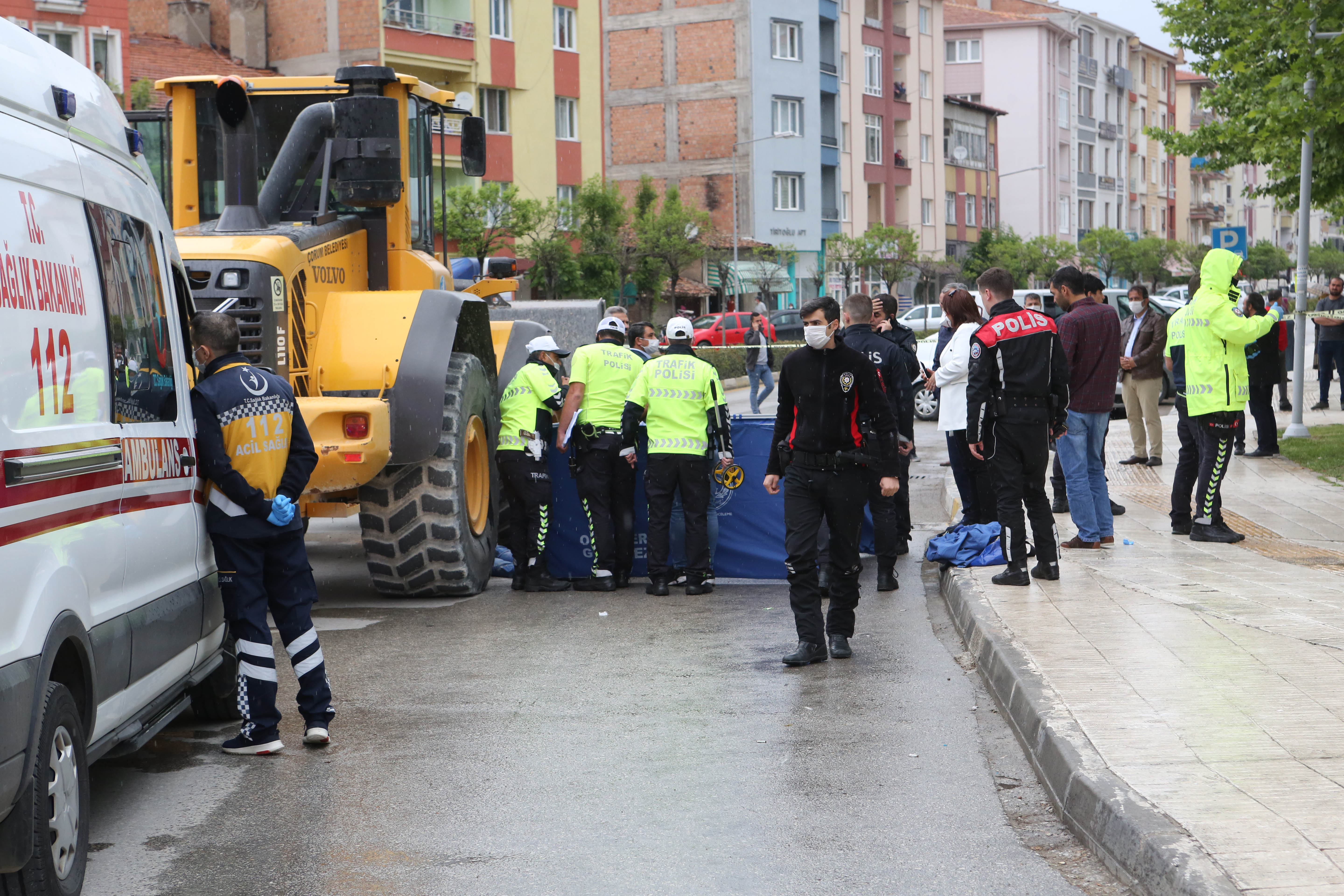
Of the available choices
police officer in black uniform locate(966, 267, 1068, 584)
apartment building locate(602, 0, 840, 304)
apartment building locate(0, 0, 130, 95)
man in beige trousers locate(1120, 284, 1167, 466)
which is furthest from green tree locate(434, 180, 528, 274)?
police officer in black uniform locate(966, 267, 1068, 584)

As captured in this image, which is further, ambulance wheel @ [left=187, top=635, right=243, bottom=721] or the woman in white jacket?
the woman in white jacket

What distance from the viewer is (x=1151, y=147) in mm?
102188

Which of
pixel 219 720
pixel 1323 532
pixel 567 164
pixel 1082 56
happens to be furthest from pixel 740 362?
pixel 1082 56

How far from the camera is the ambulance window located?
5.10 m

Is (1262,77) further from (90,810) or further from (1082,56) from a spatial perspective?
(1082,56)

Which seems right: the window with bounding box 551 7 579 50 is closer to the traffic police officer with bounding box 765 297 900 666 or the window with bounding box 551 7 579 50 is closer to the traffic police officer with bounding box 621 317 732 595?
the traffic police officer with bounding box 621 317 732 595

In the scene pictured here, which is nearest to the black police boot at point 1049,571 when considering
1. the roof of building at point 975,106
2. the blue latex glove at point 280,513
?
the blue latex glove at point 280,513

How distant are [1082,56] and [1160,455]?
77865mm

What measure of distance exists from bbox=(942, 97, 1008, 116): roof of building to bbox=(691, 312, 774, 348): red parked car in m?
32.1

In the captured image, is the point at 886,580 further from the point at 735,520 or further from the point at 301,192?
the point at 301,192

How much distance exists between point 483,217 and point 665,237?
374 inches

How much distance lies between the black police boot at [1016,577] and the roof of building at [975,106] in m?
67.7

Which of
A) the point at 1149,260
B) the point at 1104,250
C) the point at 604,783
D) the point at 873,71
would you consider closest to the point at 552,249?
the point at 873,71

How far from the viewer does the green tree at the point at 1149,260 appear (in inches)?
3216
